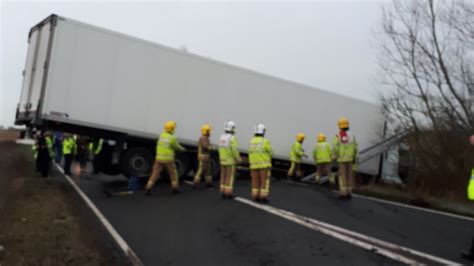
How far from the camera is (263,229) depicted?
6.61 meters

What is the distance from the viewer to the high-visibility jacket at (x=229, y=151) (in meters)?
9.66

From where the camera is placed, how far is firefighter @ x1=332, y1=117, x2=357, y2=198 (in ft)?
31.3

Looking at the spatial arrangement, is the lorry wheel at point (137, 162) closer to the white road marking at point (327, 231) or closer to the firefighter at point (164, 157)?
the firefighter at point (164, 157)

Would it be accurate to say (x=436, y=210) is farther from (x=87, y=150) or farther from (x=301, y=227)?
(x=87, y=150)

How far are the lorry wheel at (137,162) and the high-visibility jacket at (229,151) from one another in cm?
298

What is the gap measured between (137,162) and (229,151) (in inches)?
132

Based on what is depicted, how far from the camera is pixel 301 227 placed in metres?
6.71

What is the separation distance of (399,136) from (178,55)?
8255 millimetres

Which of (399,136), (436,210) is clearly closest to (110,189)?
(436,210)

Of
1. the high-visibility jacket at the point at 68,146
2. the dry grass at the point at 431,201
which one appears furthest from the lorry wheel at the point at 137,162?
the dry grass at the point at 431,201

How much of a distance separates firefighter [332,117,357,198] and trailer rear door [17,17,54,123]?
717 centimetres

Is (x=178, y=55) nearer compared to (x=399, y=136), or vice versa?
(x=178, y=55)

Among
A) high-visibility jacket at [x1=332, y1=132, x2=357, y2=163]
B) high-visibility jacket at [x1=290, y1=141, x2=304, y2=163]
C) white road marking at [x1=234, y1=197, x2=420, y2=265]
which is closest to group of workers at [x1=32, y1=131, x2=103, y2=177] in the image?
white road marking at [x1=234, y1=197, x2=420, y2=265]

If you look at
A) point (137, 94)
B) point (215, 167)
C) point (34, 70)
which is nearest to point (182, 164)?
point (215, 167)
